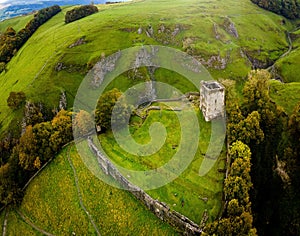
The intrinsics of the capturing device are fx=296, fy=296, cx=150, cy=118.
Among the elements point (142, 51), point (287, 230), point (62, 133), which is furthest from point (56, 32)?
point (287, 230)

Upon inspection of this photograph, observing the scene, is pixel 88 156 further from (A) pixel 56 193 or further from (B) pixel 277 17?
(B) pixel 277 17

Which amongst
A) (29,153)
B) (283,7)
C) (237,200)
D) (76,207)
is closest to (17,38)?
(29,153)

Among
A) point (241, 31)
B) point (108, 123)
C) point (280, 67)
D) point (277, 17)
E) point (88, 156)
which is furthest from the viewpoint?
point (277, 17)

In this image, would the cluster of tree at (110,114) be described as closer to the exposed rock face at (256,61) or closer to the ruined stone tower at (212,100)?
the ruined stone tower at (212,100)

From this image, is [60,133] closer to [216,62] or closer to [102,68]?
[102,68]

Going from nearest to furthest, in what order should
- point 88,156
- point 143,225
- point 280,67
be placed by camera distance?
point 143,225 < point 88,156 < point 280,67

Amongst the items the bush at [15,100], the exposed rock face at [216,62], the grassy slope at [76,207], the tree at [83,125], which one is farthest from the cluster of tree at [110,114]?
the exposed rock face at [216,62]

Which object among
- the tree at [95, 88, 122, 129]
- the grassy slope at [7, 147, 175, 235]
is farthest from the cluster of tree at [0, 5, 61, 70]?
the grassy slope at [7, 147, 175, 235]

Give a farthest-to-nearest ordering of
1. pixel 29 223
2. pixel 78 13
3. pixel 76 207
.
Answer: pixel 78 13
pixel 29 223
pixel 76 207
